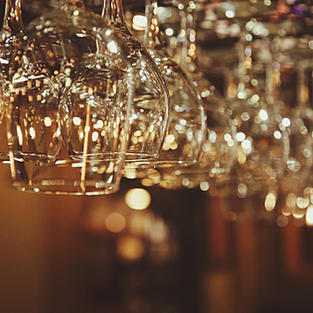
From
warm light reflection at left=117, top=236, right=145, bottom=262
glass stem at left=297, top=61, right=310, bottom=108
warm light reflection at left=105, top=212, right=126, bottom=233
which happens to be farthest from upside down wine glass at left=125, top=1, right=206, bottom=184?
warm light reflection at left=105, top=212, right=126, bottom=233

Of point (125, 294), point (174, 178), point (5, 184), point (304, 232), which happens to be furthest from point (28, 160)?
point (304, 232)

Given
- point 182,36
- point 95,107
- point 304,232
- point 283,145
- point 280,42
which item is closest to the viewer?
point 95,107

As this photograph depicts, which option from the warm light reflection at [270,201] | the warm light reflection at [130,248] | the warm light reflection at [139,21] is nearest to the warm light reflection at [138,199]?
the warm light reflection at [130,248]

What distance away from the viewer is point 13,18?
0.53 meters

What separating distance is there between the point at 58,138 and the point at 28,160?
2 centimetres

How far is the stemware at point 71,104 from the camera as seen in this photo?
0.45m

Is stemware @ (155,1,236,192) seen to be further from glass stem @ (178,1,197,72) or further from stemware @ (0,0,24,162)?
stemware @ (0,0,24,162)

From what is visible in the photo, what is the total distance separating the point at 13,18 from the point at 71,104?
11 centimetres

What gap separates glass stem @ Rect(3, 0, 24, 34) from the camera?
1.70ft

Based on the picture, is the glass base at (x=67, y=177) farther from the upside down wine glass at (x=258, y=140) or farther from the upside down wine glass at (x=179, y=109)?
the upside down wine glass at (x=258, y=140)

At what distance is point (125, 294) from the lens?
4953 millimetres

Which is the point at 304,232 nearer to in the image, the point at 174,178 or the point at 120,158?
the point at 174,178

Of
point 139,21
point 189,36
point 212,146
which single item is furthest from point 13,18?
point 139,21

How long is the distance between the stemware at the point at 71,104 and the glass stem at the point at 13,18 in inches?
2.4
